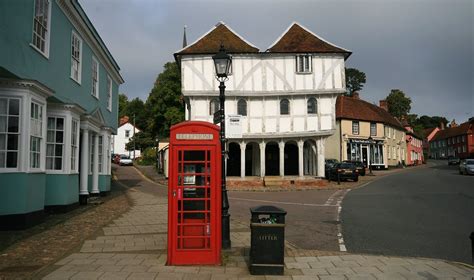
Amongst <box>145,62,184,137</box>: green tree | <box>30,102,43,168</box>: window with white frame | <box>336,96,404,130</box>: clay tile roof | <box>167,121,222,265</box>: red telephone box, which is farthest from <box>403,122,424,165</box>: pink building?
<box>167,121,222,265</box>: red telephone box

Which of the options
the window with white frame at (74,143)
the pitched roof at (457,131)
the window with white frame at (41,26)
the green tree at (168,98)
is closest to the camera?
the window with white frame at (41,26)

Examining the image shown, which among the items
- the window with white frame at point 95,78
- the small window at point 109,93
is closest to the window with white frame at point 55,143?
the window with white frame at point 95,78

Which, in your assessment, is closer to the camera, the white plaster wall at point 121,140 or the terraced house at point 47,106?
the terraced house at point 47,106

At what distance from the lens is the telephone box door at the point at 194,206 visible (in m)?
7.10

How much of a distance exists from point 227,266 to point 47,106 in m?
9.10

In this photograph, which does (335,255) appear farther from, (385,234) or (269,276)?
(385,234)

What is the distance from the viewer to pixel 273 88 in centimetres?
2869

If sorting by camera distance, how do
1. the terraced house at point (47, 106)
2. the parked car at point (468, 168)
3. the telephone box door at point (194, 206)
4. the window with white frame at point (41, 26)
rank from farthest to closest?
1. the parked car at point (468, 168)
2. the window with white frame at point (41, 26)
3. the terraced house at point (47, 106)
4. the telephone box door at point (194, 206)

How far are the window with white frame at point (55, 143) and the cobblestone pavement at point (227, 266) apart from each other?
4.82m

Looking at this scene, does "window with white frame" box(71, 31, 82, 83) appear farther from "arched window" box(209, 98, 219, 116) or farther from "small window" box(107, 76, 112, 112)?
"arched window" box(209, 98, 219, 116)

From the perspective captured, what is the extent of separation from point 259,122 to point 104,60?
1287 centimetres

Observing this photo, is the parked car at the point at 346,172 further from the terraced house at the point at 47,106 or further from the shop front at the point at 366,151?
the terraced house at the point at 47,106

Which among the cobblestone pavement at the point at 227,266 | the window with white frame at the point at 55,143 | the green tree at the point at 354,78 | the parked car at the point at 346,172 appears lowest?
the cobblestone pavement at the point at 227,266

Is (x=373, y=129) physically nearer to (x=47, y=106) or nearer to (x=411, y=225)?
(x=411, y=225)
